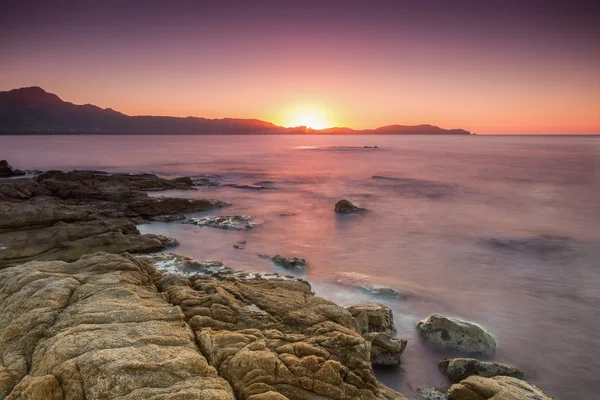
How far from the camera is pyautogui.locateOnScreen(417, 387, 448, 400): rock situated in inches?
391

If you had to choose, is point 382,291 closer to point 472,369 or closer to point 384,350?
point 384,350

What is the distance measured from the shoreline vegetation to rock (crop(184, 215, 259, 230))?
1523cm

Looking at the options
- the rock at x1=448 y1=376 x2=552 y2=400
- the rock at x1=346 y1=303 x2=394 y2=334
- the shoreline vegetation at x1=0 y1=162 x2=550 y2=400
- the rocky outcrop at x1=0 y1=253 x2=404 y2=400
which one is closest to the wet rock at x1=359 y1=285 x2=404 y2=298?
the shoreline vegetation at x1=0 y1=162 x2=550 y2=400

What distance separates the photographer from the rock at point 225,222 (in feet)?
88.2

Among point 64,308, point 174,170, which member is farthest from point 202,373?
point 174,170

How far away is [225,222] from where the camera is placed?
27547mm

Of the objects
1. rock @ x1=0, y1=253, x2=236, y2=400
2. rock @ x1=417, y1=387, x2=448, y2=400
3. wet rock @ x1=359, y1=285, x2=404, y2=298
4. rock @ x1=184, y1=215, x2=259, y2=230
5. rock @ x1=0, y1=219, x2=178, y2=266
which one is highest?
rock @ x1=0, y1=253, x2=236, y2=400

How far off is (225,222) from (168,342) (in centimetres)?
2067

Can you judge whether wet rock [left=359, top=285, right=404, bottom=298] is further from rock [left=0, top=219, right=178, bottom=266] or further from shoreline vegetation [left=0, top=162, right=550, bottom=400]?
rock [left=0, top=219, right=178, bottom=266]

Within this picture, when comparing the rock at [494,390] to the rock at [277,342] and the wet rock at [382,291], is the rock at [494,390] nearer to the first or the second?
the rock at [277,342]

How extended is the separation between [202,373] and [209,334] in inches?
51.8

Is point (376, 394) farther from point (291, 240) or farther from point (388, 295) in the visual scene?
point (291, 240)

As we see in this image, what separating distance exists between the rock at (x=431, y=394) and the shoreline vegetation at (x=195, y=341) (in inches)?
1.9

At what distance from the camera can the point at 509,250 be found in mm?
23453
